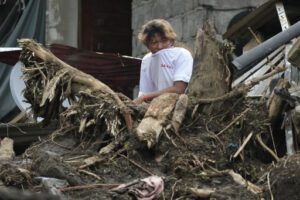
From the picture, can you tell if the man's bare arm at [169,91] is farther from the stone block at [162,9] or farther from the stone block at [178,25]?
the stone block at [162,9]

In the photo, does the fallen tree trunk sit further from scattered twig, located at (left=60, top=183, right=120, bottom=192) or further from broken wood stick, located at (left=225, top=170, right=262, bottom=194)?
broken wood stick, located at (left=225, top=170, right=262, bottom=194)

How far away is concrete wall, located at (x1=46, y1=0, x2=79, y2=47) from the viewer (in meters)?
12.6

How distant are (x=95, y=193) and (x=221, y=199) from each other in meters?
0.72

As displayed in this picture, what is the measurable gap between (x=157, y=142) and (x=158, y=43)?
5.34ft

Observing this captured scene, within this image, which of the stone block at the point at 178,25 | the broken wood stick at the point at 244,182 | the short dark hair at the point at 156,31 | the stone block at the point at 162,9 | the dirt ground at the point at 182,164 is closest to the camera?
the dirt ground at the point at 182,164

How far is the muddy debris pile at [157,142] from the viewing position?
4258mm

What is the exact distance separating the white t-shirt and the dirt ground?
847 mm

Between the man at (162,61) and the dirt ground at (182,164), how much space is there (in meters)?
0.90

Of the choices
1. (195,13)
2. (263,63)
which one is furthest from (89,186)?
(195,13)

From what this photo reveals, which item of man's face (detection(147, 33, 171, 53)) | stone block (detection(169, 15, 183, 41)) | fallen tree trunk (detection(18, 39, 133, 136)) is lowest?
fallen tree trunk (detection(18, 39, 133, 136))

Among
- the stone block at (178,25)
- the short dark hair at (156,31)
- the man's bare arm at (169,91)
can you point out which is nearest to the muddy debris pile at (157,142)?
the man's bare arm at (169,91)

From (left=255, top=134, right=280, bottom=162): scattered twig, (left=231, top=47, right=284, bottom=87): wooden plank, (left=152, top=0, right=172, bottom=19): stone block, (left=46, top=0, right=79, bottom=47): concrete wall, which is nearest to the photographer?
(left=255, top=134, right=280, bottom=162): scattered twig

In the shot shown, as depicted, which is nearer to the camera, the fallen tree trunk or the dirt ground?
the dirt ground

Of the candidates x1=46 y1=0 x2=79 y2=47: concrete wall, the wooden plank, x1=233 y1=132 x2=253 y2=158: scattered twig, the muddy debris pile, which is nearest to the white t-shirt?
the muddy debris pile
